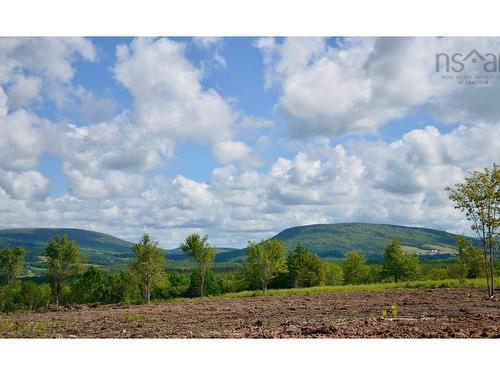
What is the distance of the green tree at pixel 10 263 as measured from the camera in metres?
39.6

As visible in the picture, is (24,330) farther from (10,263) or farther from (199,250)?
(10,263)

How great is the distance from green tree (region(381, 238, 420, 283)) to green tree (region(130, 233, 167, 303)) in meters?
27.3

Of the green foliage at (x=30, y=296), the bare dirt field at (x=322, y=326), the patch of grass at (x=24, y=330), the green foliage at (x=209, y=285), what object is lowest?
the green foliage at (x=30, y=296)

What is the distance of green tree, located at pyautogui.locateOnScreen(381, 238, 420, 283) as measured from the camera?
5034 centimetres

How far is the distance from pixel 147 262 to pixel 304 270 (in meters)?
23.8

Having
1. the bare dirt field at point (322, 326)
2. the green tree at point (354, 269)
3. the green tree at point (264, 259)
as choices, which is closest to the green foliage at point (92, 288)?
the green tree at point (264, 259)

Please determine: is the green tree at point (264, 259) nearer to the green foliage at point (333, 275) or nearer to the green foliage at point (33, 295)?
the green foliage at point (333, 275)

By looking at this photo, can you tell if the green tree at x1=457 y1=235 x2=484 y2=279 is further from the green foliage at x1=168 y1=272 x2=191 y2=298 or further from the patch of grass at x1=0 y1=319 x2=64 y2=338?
the green foliage at x1=168 y1=272 x2=191 y2=298

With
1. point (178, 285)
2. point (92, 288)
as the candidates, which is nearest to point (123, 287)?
point (92, 288)

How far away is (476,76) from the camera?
11.8 m

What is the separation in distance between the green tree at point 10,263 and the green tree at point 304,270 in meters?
26.4

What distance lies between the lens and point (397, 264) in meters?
50.3

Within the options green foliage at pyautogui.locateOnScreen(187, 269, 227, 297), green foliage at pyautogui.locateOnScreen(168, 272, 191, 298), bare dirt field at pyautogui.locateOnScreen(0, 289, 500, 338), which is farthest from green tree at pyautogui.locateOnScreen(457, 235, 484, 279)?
green foliage at pyautogui.locateOnScreen(168, 272, 191, 298)
